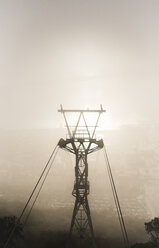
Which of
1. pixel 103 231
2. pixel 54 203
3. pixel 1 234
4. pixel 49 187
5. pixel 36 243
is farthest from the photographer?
pixel 49 187

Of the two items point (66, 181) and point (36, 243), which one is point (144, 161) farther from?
point (36, 243)

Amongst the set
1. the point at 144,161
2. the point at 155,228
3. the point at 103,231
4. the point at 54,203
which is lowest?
the point at 103,231

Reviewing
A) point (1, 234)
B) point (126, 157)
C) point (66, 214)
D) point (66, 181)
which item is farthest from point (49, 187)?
point (1, 234)

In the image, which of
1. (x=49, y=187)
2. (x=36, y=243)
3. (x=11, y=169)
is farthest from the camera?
(x=11, y=169)

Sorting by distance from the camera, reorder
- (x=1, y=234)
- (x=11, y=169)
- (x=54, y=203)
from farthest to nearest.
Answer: (x=11, y=169), (x=54, y=203), (x=1, y=234)

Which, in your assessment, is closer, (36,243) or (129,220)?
(36,243)

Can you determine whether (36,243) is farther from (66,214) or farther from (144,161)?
(144,161)

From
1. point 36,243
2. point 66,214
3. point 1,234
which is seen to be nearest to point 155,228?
point 1,234

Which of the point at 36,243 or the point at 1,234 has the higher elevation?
the point at 1,234

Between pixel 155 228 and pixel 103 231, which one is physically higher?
pixel 155 228
